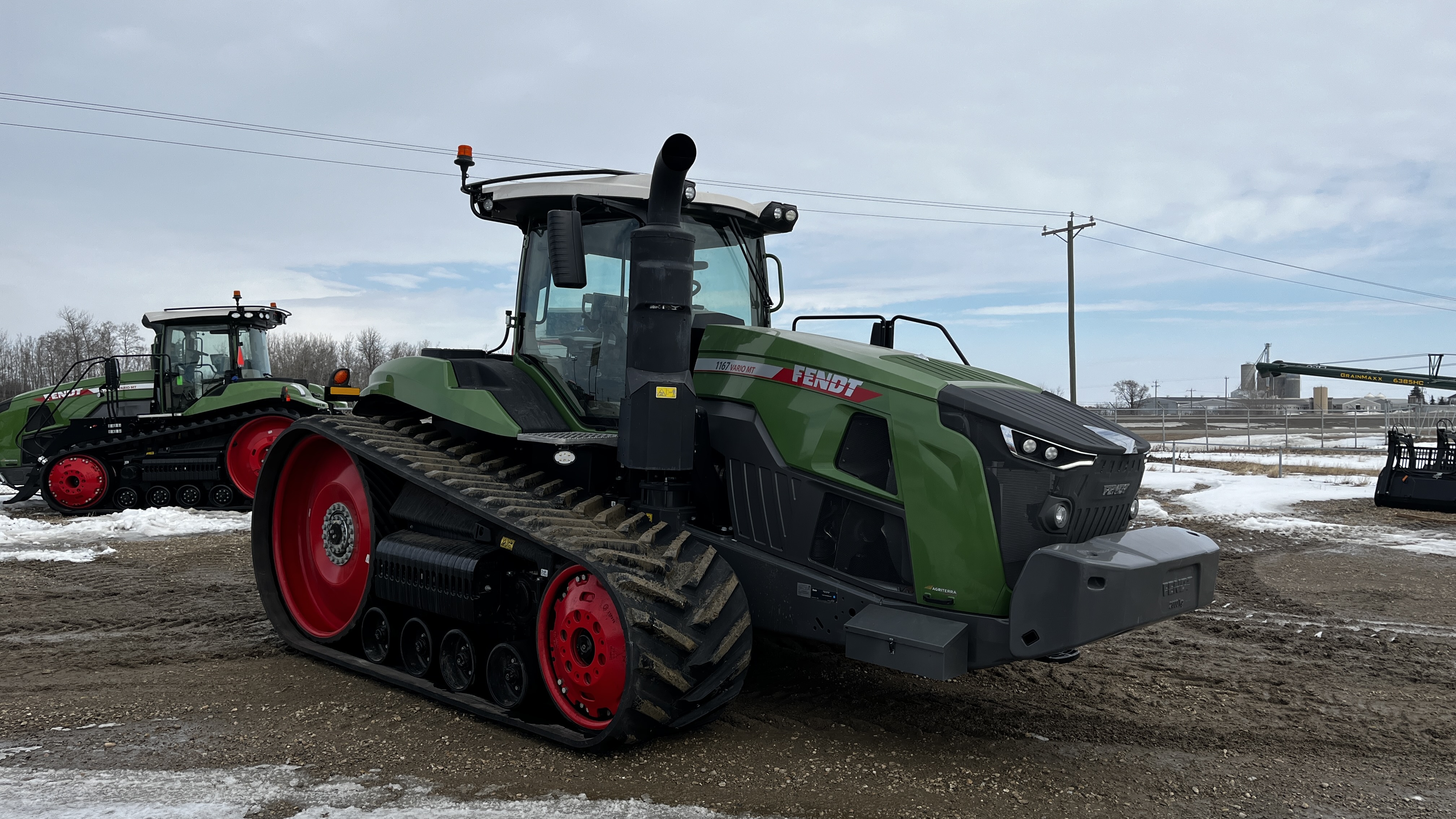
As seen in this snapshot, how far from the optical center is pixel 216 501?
13953 mm

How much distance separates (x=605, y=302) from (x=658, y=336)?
81 cm

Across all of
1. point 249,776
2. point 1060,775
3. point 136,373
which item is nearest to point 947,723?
point 1060,775

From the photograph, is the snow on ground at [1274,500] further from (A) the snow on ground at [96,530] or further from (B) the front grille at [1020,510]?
(A) the snow on ground at [96,530]

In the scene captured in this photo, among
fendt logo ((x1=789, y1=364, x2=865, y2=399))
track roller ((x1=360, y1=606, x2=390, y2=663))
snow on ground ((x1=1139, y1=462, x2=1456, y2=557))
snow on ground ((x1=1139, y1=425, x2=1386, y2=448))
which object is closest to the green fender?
track roller ((x1=360, y1=606, x2=390, y2=663))

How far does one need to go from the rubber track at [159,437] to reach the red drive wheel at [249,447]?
0.10 meters

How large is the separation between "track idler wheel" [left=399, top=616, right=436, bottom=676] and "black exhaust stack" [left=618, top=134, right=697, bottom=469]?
164cm

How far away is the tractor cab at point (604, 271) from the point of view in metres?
5.21

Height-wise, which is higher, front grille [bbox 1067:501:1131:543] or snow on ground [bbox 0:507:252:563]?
front grille [bbox 1067:501:1131:543]

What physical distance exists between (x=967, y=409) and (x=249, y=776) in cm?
332

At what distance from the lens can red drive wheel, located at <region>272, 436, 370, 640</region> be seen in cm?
605

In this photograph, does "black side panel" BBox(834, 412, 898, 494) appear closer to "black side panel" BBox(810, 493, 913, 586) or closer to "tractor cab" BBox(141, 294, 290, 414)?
"black side panel" BBox(810, 493, 913, 586)

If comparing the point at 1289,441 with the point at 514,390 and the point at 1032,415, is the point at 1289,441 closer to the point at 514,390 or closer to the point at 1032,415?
the point at 1032,415

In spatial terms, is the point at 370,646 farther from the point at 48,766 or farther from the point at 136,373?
the point at 136,373

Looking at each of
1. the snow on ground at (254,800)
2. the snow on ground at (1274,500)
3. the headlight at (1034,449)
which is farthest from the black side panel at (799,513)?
the snow on ground at (1274,500)
